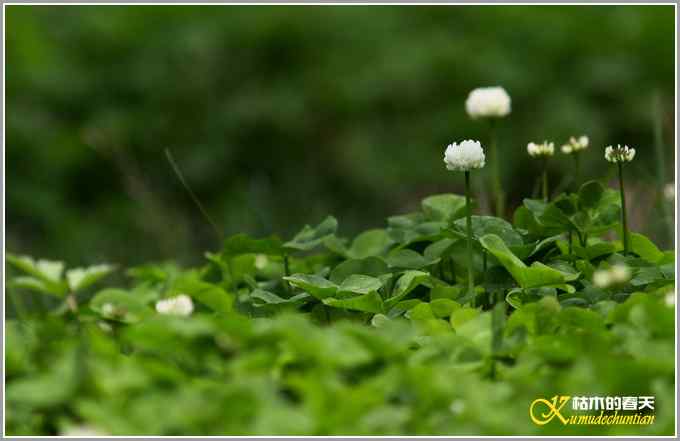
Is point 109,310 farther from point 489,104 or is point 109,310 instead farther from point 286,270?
point 489,104

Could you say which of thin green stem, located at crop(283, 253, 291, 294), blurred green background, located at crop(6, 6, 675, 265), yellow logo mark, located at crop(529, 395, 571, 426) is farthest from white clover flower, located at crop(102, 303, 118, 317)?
blurred green background, located at crop(6, 6, 675, 265)

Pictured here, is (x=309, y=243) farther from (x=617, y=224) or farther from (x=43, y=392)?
(x=43, y=392)

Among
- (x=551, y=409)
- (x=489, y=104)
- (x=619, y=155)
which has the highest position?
(x=489, y=104)

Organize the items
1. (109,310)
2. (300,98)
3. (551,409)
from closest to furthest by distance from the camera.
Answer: (551,409), (109,310), (300,98)


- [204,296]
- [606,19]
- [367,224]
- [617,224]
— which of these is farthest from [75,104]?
[617,224]

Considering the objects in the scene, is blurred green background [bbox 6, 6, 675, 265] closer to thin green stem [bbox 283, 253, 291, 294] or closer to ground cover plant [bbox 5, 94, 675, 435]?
thin green stem [bbox 283, 253, 291, 294]

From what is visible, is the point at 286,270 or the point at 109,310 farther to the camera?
the point at 286,270

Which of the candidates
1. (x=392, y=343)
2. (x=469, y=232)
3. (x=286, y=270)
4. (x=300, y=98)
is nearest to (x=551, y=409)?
(x=392, y=343)
